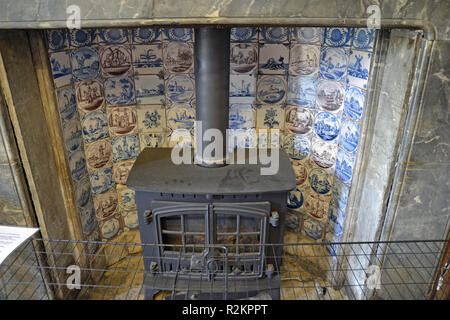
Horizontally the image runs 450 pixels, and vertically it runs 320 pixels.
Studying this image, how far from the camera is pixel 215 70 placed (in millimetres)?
1797

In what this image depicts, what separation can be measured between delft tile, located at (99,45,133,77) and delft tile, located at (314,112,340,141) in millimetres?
1289

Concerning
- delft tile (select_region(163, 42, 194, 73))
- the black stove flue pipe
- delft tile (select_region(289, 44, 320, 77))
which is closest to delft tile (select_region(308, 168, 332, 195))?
delft tile (select_region(289, 44, 320, 77))

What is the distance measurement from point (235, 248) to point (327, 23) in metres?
1.34

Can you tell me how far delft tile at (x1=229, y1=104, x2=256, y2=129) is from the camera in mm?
2383

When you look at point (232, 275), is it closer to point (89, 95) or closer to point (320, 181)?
point (320, 181)

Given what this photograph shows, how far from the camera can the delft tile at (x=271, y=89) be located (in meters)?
2.31

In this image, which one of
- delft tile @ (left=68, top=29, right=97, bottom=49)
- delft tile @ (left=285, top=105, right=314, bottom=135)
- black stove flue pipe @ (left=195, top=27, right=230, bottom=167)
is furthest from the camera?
delft tile @ (left=285, top=105, right=314, bottom=135)

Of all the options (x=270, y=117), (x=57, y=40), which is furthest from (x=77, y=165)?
(x=270, y=117)

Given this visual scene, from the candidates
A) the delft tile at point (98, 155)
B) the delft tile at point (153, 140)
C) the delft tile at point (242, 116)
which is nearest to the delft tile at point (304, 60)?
the delft tile at point (242, 116)

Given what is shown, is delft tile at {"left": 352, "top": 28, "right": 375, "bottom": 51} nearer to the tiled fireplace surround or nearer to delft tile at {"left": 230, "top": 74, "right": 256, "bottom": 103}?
the tiled fireplace surround

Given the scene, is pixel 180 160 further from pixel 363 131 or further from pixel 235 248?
pixel 363 131

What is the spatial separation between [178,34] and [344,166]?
136cm

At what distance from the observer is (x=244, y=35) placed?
221cm
